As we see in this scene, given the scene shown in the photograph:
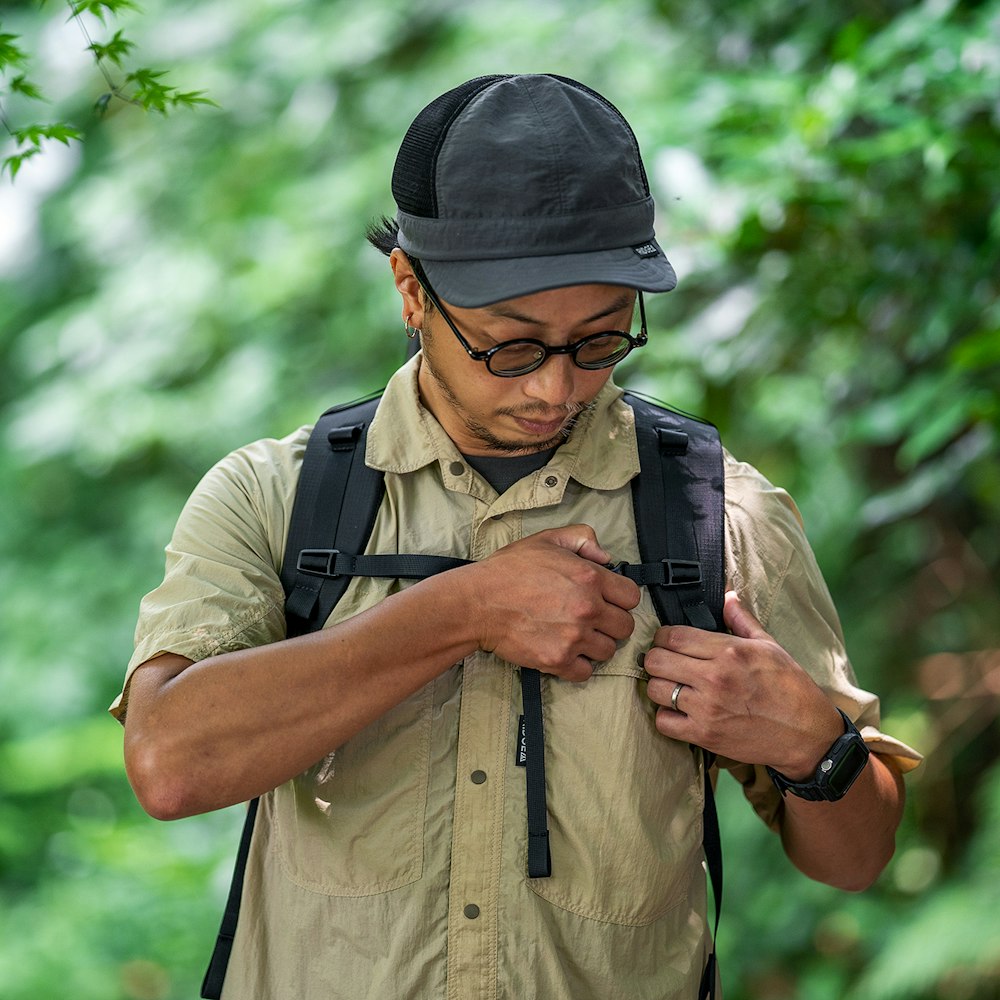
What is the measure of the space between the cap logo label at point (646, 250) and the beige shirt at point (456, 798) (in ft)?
0.85

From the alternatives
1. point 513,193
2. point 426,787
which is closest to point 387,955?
point 426,787

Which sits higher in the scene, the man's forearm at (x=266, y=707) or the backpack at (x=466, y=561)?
the backpack at (x=466, y=561)

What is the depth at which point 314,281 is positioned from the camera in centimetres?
480

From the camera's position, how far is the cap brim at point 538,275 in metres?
1.30

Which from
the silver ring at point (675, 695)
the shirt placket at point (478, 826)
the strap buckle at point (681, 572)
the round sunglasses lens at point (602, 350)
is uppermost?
the round sunglasses lens at point (602, 350)

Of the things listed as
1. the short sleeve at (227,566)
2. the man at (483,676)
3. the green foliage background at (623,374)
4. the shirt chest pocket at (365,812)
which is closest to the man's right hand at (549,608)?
the man at (483,676)

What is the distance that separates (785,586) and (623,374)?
1.11 metres

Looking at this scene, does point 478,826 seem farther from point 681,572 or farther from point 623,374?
point 623,374

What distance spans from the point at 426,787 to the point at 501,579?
10.4 inches

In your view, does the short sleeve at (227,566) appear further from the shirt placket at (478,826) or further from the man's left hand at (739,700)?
the man's left hand at (739,700)

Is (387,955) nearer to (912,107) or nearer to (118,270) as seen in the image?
(912,107)

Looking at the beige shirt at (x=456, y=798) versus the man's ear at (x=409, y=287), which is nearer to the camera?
the beige shirt at (x=456, y=798)

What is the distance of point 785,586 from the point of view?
62.1 inches

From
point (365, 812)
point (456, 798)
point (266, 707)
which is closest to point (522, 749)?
point (456, 798)
